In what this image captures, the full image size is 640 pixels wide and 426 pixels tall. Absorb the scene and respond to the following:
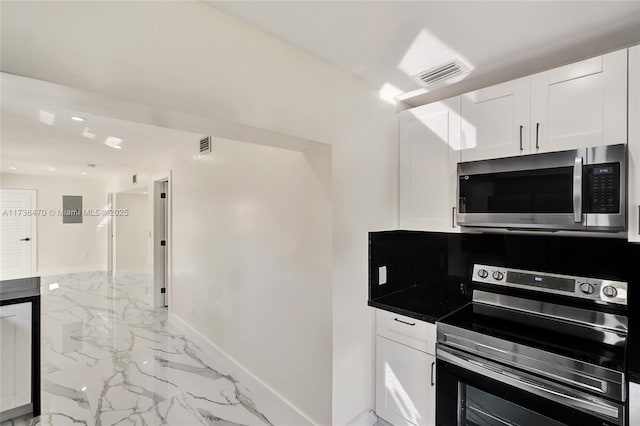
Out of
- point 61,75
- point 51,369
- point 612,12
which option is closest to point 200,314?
point 51,369

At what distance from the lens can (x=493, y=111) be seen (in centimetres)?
188

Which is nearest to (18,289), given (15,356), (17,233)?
(15,356)

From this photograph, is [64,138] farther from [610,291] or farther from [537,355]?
[610,291]

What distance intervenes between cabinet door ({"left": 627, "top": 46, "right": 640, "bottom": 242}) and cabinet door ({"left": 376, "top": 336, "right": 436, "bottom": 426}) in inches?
50.2

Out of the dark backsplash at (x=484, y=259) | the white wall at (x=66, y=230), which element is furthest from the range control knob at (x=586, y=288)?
the white wall at (x=66, y=230)

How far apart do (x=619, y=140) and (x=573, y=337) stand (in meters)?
1.07

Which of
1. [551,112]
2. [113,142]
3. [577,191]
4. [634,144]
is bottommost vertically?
[577,191]

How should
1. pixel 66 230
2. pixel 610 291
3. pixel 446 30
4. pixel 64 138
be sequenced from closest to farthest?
pixel 446 30
pixel 610 291
pixel 64 138
pixel 66 230

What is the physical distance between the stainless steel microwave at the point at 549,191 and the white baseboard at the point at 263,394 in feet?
6.09

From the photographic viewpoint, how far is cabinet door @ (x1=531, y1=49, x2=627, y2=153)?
1478mm

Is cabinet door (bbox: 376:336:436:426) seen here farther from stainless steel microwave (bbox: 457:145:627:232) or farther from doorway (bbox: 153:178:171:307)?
doorway (bbox: 153:178:171:307)

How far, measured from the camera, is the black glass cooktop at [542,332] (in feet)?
4.70

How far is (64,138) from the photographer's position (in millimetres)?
3705

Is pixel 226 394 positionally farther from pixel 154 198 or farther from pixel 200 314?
pixel 154 198
